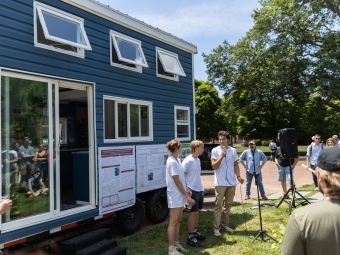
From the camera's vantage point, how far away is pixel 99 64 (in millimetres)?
6051

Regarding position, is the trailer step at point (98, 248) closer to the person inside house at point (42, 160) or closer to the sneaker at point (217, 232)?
the person inside house at point (42, 160)

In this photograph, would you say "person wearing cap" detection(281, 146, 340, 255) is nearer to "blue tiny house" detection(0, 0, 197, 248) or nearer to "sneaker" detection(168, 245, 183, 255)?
"sneaker" detection(168, 245, 183, 255)

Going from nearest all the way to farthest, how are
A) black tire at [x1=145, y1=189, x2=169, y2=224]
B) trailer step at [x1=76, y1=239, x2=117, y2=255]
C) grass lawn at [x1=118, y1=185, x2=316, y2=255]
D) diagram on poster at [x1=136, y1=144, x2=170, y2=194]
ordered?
trailer step at [x1=76, y1=239, x2=117, y2=255]
grass lawn at [x1=118, y1=185, x2=316, y2=255]
diagram on poster at [x1=136, y1=144, x2=170, y2=194]
black tire at [x1=145, y1=189, x2=169, y2=224]

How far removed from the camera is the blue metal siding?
4.57m

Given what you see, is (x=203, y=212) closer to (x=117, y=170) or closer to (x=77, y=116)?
(x=117, y=170)

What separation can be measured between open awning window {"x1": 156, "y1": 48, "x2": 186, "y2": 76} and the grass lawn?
3.32 meters

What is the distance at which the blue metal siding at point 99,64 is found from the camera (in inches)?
180

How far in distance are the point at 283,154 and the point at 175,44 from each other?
3569 mm

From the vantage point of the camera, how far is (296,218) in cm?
186

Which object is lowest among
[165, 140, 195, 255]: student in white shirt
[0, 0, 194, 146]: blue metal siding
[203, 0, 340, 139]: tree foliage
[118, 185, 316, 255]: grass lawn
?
[118, 185, 316, 255]: grass lawn

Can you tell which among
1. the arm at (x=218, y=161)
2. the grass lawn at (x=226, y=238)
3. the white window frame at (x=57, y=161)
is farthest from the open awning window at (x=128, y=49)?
the grass lawn at (x=226, y=238)

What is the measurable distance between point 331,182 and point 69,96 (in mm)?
6841

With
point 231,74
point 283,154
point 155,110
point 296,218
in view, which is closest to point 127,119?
point 155,110

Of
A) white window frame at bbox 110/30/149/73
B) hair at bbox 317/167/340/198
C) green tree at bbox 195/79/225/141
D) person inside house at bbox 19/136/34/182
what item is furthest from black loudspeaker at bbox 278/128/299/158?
green tree at bbox 195/79/225/141
